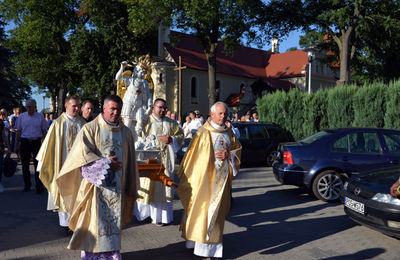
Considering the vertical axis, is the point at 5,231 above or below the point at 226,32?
below

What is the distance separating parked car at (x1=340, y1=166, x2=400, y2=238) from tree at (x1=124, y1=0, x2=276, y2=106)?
693 inches

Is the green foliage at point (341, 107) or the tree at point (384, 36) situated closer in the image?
the green foliage at point (341, 107)

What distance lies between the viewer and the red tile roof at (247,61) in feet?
134

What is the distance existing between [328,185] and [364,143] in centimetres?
126

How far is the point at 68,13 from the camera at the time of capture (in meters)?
35.1

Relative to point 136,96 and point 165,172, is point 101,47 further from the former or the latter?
point 165,172

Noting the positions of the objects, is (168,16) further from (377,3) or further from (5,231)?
(5,231)

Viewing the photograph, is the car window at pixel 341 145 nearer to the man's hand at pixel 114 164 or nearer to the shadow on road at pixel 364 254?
the shadow on road at pixel 364 254

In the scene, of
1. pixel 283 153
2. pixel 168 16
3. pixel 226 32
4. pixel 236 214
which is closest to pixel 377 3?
pixel 226 32

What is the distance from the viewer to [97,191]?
13.4 feet

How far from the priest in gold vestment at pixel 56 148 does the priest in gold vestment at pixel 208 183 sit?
92.9 inches

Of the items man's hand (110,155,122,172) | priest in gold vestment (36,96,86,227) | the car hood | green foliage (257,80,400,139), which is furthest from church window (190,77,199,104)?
man's hand (110,155,122,172)

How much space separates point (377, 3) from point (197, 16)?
11.1 meters

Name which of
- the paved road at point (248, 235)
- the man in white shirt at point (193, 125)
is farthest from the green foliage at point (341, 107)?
the paved road at point (248, 235)
